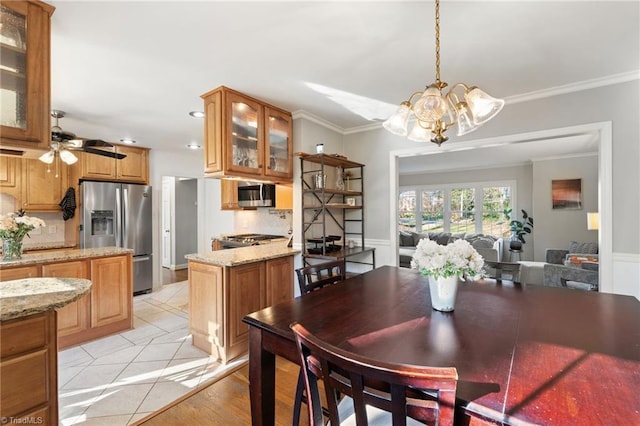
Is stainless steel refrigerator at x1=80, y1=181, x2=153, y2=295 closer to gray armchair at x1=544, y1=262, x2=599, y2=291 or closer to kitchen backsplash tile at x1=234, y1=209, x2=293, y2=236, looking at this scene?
kitchen backsplash tile at x1=234, y1=209, x2=293, y2=236

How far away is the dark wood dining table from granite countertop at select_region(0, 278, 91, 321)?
0.92 m

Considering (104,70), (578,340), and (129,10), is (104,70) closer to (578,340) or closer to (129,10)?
(129,10)

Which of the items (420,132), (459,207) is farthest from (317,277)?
(459,207)

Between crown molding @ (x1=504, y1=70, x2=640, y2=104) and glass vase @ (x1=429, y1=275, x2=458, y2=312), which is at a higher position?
crown molding @ (x1=504, y1=70, x2=640, y2=104)

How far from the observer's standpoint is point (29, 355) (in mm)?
1299

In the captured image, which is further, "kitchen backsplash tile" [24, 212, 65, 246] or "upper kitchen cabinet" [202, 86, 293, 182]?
"kitchen backsplash tile" [24, 212, 65, 246]

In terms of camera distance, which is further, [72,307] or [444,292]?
[72,307]

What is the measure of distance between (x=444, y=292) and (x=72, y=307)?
332 centimetres

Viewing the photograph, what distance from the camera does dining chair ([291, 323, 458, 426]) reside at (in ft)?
2.13

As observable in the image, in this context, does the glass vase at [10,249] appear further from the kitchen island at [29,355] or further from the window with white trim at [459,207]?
the window with white trim at [459,207]

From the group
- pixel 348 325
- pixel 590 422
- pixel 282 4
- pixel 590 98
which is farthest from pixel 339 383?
pixel 590 98

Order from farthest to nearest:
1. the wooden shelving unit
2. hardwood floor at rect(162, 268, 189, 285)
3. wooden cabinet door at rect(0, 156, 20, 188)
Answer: hardwood floor at rect(162, 268, 189, 285) → wooden cabinet door at rect(0, 156, 20, 188) → the wooden shelving unit

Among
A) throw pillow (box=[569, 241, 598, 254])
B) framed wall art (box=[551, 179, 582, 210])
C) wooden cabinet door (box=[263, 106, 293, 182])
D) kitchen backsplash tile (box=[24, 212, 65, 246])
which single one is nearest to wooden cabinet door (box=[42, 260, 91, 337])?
kitchen backsplash tile (box=[24, 212, 65, 246])

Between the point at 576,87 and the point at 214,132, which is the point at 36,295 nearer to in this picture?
the point at 214,132
